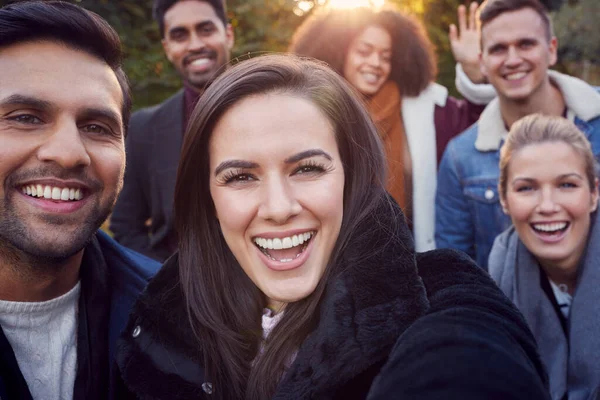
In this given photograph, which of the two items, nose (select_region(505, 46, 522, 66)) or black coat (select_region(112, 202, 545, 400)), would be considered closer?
black coat (select_region(112, 202, 545, 400))

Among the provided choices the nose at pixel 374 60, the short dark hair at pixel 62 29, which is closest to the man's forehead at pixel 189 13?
the nose at pixel 374 60

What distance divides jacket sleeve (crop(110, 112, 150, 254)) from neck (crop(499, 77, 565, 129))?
2435 millimetres

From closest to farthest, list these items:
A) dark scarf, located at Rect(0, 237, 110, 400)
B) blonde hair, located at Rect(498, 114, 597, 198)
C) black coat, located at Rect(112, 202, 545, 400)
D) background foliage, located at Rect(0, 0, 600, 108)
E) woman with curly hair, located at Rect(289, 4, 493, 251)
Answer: black coat, located at Rect(112, 202, 545, 400) < dark scarf, located at Rect(0, 237, 110, 400) < blonde hair, located at Rect(498, 114, 597, 198) < woman with curly hair, located at Rect(289, 4, 493, 251) < background foliage, located at Rect(0, 0, 600, 108)

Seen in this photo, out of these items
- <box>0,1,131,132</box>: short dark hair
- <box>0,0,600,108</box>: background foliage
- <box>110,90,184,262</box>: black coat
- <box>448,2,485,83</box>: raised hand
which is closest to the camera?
<box>0,1,131,132</box>: short dark hair

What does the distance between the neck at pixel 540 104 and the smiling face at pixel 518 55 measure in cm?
2

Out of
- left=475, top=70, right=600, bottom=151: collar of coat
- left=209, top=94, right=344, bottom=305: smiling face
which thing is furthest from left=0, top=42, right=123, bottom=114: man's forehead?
left=475, top=70, right=600, bottom=151: collar of coat

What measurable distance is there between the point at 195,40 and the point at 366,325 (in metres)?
3.22

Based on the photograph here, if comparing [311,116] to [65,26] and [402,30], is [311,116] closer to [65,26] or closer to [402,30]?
[65,26]

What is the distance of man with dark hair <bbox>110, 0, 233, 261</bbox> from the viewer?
4.20m

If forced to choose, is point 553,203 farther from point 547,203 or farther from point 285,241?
point 285,241

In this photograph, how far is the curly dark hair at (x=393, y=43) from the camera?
4109 millimetres

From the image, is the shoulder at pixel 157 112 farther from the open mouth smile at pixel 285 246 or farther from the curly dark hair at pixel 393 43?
the open mouth smile at pixel 285 246

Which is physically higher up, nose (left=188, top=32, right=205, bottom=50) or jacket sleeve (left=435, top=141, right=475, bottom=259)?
nose (left=188, top=32, right=205, bottom=50)

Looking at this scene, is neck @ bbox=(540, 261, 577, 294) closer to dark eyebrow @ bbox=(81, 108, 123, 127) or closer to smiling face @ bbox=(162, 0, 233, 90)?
dark eyebrow @ bbox=(81, 108, 123, 127)
